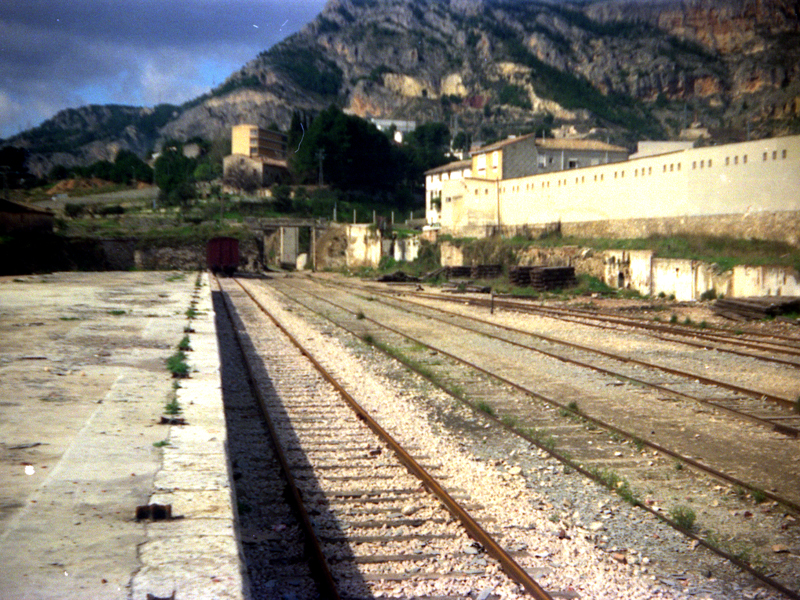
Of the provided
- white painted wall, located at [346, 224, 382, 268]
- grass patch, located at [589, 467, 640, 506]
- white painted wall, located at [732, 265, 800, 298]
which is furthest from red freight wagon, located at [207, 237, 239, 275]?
grass patch, located at [589, 467, 640, 506]

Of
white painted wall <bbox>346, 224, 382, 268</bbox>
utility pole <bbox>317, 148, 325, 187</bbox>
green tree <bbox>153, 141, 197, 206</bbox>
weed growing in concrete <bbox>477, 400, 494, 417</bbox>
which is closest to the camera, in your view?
weed growing in concrete <bbox>477, 400, 494, 417</bbox>

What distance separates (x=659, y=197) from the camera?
124ft

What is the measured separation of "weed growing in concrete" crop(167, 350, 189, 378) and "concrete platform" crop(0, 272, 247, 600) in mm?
147

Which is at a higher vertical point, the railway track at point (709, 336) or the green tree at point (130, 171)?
the green tree at point (130, 171)

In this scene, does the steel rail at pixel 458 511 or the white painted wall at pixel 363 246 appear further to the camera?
the white painted wall at pixel 363 246

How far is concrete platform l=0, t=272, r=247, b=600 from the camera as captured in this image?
439 cm

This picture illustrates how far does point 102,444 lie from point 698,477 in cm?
639

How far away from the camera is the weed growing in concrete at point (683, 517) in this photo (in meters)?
6.40

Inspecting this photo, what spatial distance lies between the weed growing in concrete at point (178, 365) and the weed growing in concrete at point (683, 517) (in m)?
7.61

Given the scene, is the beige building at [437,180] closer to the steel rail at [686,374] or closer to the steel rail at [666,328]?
the steel rail at [666,328]

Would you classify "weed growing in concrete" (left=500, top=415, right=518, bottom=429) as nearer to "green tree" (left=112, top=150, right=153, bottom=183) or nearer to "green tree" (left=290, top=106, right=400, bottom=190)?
"green tree" (left=290, top=106, right=400, bottom=190)

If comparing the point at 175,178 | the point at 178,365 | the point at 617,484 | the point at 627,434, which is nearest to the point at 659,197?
the point at 627,434

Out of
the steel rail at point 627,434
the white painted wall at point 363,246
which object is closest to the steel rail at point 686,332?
the steel rail at point 627,434

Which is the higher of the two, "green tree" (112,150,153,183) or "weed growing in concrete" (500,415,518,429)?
"green tree" (112,150,153,183)
